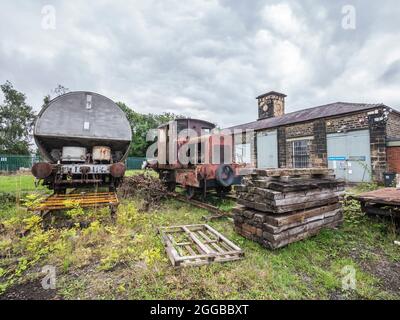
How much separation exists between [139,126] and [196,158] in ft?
97.8

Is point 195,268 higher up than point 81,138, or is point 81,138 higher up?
point 81,138

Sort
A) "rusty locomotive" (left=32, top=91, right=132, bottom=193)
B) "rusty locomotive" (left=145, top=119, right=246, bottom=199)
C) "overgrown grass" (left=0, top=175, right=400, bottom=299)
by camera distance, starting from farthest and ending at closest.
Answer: "rusty locomotive" (left=145, top=119, right=246, bottom=199) → "rusty locomotive" (left=32, top=91, right=132, bottom=193) → "overgrown grass" (left=0, top=175, right=400, bottom=299)

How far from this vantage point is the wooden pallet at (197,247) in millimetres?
2744

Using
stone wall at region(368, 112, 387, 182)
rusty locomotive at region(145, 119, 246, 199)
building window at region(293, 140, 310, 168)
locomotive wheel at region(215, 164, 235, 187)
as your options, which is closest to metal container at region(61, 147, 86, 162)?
rusty locomotive at region(145, 119, 246, 199)

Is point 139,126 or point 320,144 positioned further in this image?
point 139,126

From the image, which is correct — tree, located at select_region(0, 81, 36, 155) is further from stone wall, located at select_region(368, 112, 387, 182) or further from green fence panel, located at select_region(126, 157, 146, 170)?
stone wall, located at select_region(368, 112, 387, 182)

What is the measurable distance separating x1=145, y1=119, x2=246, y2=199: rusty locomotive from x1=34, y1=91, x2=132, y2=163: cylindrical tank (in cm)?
168

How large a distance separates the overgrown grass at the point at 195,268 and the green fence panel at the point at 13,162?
23.2m

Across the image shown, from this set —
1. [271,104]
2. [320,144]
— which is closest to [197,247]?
[320,144]

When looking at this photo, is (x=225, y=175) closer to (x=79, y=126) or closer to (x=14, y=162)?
(x=79, y=126)

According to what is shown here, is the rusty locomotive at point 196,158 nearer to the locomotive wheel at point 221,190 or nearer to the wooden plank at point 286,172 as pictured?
the locomotive wheel at point 221,190

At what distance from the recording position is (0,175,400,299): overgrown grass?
7.22ft

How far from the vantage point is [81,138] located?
6.04 metres
